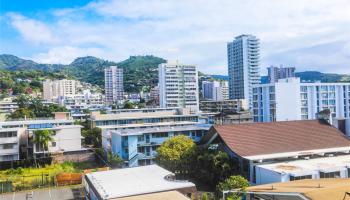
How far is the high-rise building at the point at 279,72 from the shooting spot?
5266 inches

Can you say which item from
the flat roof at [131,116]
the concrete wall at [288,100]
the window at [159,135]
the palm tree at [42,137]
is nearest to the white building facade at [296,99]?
A: the concrete wall at [288,100]

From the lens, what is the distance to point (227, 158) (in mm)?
23797

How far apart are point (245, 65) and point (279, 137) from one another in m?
83.9

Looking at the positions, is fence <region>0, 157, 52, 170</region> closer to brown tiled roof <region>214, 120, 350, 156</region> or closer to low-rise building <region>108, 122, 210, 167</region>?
low-rise building <region>108, 122, 210, 167</region>

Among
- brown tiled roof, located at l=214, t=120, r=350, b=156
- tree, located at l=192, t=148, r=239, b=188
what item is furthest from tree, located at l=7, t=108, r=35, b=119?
brown tiled roof, located at l=214, t=120, r=350, b=156

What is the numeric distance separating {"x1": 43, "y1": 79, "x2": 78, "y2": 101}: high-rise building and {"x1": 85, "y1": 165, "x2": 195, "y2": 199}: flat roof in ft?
315

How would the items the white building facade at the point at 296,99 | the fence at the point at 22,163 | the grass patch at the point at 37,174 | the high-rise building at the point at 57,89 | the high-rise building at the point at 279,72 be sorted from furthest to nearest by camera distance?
the high-rise building at the point at 279,72 → the high-rise building at the point at 57,89 → the white building facade at the point at 296,99 → the fence at the point at 22,163 → the grass patch at the point at 37,174

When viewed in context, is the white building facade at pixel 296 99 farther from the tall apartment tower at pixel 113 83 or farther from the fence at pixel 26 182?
the tall apartment tower at pixel 113 83

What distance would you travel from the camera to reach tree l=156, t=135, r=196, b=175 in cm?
2622

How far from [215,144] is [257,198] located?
12729 millimetres

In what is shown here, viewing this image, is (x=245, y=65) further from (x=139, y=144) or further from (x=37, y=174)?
(x=37, y=174)

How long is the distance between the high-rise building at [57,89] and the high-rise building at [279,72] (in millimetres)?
73964

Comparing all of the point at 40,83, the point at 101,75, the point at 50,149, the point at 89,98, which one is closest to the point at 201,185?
the point at 50,149

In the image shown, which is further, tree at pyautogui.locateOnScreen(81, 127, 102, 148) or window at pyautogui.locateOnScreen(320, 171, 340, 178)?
tree at pyautogui.locateOnScreen(81, 127, 102, 148)
